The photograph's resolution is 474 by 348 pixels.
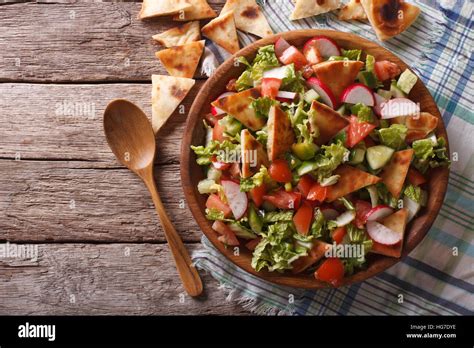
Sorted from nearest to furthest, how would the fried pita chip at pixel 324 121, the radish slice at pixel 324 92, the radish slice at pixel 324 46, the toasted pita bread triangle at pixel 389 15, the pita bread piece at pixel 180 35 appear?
the fried pita chip at pixel 324 121 < the radish slice at pixel 324 92 < the radish slice at pixel 324 46 < the toasted pita bread triangle at pixel 389 15 < the pita bread piece at pixel 180 35

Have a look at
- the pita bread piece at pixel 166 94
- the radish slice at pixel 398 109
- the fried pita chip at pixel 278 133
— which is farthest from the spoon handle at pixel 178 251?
the radish slice at pixel 398 109

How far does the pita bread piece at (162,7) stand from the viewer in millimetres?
3121

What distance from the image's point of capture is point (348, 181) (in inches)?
107

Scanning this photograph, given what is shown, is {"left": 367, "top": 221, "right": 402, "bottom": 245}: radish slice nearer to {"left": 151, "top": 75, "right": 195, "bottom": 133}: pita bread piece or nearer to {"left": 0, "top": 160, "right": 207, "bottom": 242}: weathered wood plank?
{"left": 0, "top": 160, "right": 207, "bottom": 242}: weathered wood plank

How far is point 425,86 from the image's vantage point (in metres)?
2.95

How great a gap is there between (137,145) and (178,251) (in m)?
0.59

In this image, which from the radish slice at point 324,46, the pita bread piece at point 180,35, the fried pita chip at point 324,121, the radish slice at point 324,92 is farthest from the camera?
the pita bread piece at point 180,35

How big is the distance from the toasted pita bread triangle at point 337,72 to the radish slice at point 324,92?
0.02 m

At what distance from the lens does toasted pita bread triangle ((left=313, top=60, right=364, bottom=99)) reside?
2740 millimetres

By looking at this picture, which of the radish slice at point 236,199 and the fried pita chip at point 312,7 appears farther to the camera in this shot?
the fried pita chip at point 312,7

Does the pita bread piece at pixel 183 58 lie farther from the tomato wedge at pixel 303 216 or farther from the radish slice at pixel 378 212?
the radish slice at pixel 378 212

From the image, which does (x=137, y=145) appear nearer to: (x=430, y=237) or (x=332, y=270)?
(x=332, y=270)

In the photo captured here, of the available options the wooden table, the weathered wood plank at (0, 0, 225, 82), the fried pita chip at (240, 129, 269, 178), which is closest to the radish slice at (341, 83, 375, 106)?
the fried pita chip at (240, 129, 269, 178)
